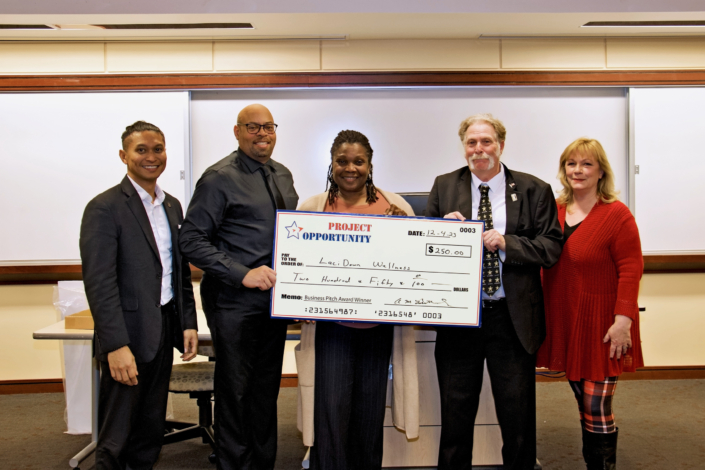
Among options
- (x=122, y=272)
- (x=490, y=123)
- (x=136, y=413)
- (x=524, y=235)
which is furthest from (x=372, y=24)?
(x=136, y=413)

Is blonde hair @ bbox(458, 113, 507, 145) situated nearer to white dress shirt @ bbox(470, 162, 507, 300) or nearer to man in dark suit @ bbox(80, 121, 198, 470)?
white dress shirt @ bbox(470, 162, 507, 300)

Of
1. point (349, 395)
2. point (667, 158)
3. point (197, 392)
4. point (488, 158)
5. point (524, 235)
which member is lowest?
point (197, 392)

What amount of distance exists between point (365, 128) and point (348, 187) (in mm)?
2151

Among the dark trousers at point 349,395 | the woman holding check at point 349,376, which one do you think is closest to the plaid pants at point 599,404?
the woman holding check at point 349,376

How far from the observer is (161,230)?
7.24ft

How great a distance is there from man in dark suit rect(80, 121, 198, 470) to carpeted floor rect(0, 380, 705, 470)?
0.93 m

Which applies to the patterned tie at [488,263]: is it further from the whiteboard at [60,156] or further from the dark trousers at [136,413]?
the whiteboard at [60,156]

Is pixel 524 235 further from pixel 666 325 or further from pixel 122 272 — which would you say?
pixel 666 325

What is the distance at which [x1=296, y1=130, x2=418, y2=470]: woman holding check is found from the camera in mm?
2113

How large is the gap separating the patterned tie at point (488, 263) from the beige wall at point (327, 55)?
224 centimetres

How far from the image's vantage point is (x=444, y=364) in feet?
7.38

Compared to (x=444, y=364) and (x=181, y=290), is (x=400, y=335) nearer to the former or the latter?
(x=444, y=364)

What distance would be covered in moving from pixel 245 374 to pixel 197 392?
828 millimetres

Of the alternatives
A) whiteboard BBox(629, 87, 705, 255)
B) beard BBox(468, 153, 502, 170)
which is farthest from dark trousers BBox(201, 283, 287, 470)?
whiteboard BBox(629, 87, 705, 255)
